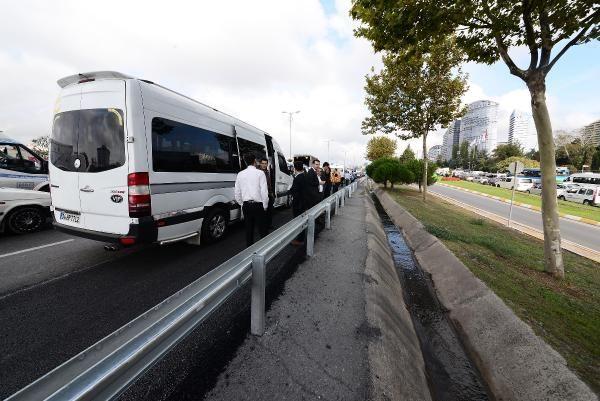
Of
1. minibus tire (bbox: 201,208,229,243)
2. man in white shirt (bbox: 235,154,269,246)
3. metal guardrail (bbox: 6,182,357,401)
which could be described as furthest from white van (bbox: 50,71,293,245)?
metal guardrail (bbox: 6,182,357,401)

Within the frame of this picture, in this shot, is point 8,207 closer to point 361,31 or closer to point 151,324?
point 151,324

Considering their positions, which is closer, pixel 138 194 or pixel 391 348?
pixel 391 348

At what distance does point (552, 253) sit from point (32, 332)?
8141 mm

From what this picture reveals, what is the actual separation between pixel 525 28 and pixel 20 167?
12622mm

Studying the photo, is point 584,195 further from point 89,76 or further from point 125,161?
point 89,76

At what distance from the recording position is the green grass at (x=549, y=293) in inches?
119

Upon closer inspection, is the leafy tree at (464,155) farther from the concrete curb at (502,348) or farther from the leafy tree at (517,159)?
the concrete curb at (502,348)

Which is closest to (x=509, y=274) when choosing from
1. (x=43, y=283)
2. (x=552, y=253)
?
(x=552, y=253)

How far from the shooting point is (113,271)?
168 inches

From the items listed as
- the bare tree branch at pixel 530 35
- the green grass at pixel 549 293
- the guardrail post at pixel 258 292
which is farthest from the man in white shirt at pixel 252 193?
the bare tree branch at pixel 530 35

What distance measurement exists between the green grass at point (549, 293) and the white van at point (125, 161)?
5.31m

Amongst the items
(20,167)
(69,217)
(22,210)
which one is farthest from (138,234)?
(20,167)

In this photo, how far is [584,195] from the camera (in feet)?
81.9

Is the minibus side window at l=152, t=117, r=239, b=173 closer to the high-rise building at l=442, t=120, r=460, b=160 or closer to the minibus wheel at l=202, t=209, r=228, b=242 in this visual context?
the minibus wheel at l=202, t=209, r=228, b=242
